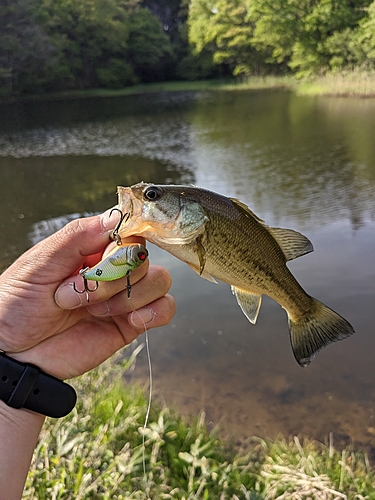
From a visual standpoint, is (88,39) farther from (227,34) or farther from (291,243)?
(291,243)

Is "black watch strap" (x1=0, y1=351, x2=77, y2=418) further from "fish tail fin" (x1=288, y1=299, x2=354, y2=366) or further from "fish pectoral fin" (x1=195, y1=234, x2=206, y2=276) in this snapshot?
"fish tail fin" (x1=288, y1=299, x2=354, y2=366)

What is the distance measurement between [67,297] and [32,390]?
534 mm

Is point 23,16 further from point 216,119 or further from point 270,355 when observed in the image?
point 270,355

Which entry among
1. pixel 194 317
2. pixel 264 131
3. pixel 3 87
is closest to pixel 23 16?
pixel 3 87

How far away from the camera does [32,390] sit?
216 cm

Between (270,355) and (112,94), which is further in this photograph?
(112,94)

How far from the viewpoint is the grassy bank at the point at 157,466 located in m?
2.86

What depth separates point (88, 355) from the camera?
250cm

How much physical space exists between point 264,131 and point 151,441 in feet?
63.2

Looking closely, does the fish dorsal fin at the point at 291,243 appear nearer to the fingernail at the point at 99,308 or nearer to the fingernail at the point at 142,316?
the fingernail at the point at 142,316

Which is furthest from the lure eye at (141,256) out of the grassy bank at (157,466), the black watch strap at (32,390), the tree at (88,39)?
the tree at (88,39)

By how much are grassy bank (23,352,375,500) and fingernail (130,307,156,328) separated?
1.22 meters

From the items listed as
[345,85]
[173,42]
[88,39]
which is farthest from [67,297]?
[173,42]

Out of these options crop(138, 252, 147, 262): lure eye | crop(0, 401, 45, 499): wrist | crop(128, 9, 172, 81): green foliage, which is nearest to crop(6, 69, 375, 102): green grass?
crop(128, 9, 172, 81): green foliage
